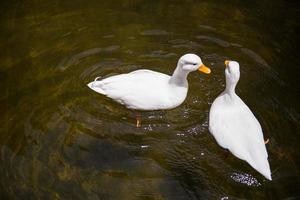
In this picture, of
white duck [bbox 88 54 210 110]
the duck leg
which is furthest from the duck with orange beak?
the duck leg

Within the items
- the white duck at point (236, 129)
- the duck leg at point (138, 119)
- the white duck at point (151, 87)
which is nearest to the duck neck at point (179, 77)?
the white duck at point (151, 87)

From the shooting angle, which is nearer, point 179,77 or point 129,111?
point 179,77

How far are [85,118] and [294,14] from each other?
251 centimetres

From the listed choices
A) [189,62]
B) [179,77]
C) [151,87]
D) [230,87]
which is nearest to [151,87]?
[151,87]

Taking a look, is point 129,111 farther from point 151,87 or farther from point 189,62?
point 189,62

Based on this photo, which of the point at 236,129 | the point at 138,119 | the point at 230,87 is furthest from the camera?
the point at 138,119

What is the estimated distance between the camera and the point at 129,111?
12.2ft

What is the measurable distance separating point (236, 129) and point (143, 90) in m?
0.77

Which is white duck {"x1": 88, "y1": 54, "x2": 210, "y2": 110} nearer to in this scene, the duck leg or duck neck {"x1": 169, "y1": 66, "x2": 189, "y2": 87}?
duck neck {"x1": 169, "y1": 66, "x2": 189, "y2": 87}

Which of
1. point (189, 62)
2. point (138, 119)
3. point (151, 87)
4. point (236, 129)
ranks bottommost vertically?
point (138, 119)

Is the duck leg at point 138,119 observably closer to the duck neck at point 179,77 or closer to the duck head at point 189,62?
the duck neck at point 179,77

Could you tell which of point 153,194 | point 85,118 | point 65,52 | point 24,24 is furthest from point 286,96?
point 24,24

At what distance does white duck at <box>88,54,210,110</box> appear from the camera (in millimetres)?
3346

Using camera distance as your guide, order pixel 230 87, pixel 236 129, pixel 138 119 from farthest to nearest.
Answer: pixel 138 119 < pixel 230 87 < pixel 236 129
